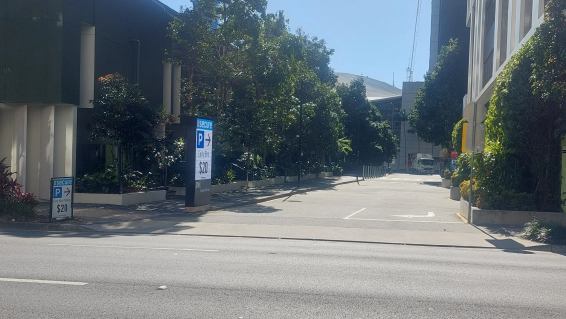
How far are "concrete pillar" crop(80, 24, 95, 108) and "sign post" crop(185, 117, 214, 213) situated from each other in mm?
6241

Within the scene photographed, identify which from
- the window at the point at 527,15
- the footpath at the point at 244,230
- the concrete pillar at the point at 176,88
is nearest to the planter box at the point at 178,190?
the concrete pillar at the point at 176,88

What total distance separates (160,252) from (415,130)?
174ft

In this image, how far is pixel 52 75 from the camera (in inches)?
850

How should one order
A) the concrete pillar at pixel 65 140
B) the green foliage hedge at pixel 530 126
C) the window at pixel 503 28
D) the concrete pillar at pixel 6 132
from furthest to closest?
the window at pixel 503 28
the concrete pillar at pixel 6 132
the concrete pillar at pixel 65 140
the green foliage hedge at pixel 530 126

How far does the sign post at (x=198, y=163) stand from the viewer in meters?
20.1

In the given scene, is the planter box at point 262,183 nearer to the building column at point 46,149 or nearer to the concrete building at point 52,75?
the concrete building at point 52,75

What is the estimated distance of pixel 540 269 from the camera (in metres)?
10.7

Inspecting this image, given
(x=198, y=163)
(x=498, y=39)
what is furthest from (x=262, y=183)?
(x=198, y=163)

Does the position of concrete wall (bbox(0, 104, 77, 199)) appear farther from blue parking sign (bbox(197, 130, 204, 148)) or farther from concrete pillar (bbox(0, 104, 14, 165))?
blue parking sign (bbox(197, 130, 204, 148))

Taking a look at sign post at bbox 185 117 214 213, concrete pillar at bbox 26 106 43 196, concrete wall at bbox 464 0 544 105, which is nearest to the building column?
concrete pillar at bbox 26 106 43 196

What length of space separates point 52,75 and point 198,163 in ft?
21.8

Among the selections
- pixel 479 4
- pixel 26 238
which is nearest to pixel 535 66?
pixel 26 238

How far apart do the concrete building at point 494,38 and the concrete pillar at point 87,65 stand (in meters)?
15.6

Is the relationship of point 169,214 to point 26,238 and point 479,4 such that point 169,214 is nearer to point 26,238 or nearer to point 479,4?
point 26,238
